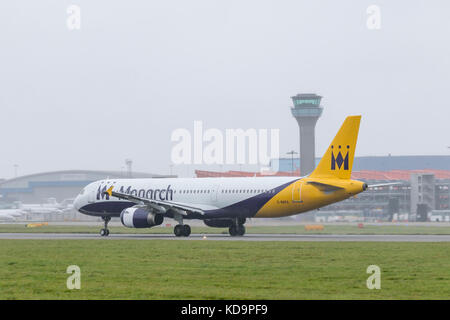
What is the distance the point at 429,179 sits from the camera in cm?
12731

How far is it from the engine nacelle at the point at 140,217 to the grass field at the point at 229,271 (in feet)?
35.1

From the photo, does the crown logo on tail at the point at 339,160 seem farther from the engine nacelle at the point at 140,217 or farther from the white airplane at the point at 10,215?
the white airplane at the point at 10,215

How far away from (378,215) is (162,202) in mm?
77667

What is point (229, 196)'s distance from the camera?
51.7m

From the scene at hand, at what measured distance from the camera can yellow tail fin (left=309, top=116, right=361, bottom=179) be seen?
156ft

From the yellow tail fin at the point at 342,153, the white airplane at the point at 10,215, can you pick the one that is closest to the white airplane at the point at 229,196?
the yellow tail fin at the point at 342,153

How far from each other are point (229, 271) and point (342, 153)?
77.7 ft

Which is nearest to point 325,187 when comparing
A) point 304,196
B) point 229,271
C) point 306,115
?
point 304,196

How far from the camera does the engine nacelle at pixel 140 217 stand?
50.6 metres

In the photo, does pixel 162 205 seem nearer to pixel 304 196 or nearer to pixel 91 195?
pixel 91 195

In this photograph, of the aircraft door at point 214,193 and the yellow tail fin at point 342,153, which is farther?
the aircraft door at point 214,193

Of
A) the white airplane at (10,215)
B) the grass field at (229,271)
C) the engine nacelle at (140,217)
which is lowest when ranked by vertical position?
the white airplane at (10,215)
